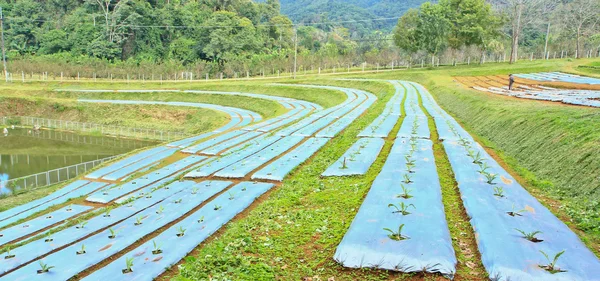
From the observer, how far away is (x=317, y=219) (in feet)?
25.9

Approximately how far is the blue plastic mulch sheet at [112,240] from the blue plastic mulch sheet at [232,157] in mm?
2104

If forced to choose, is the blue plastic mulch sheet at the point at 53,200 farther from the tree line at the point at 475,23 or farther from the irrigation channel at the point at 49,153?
the tree line at the point at 475,23

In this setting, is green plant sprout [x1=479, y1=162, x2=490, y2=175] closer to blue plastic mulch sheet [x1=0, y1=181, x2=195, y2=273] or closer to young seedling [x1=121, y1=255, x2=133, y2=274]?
blue plastic mulch sheet [x1=0, y1=181, x2=195, y2=273]

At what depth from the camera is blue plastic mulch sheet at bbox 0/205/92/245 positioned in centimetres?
900

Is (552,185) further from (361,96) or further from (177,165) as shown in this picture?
(361,96)

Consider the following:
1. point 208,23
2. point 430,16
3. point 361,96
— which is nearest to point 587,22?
point 430,16

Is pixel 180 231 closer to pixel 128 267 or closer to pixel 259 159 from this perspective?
pixel 128 267

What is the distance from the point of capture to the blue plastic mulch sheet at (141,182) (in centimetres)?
1151

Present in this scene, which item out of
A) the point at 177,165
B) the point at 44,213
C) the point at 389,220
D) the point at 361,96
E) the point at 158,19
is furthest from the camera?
the point at 158,19

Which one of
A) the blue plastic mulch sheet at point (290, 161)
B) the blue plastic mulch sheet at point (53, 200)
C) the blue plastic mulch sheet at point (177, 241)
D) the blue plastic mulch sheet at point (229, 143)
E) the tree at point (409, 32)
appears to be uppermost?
the tree at point (409, 32)

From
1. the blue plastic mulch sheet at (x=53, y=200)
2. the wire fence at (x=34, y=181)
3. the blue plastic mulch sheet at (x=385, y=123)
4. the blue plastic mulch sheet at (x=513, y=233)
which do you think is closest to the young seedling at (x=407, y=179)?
the blue plastic mulch sheet at (x=513, y=233)

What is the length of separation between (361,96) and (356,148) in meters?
21.6

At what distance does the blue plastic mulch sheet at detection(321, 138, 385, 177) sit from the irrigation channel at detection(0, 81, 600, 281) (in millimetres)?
57

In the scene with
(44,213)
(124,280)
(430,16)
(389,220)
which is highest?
(430,16)
